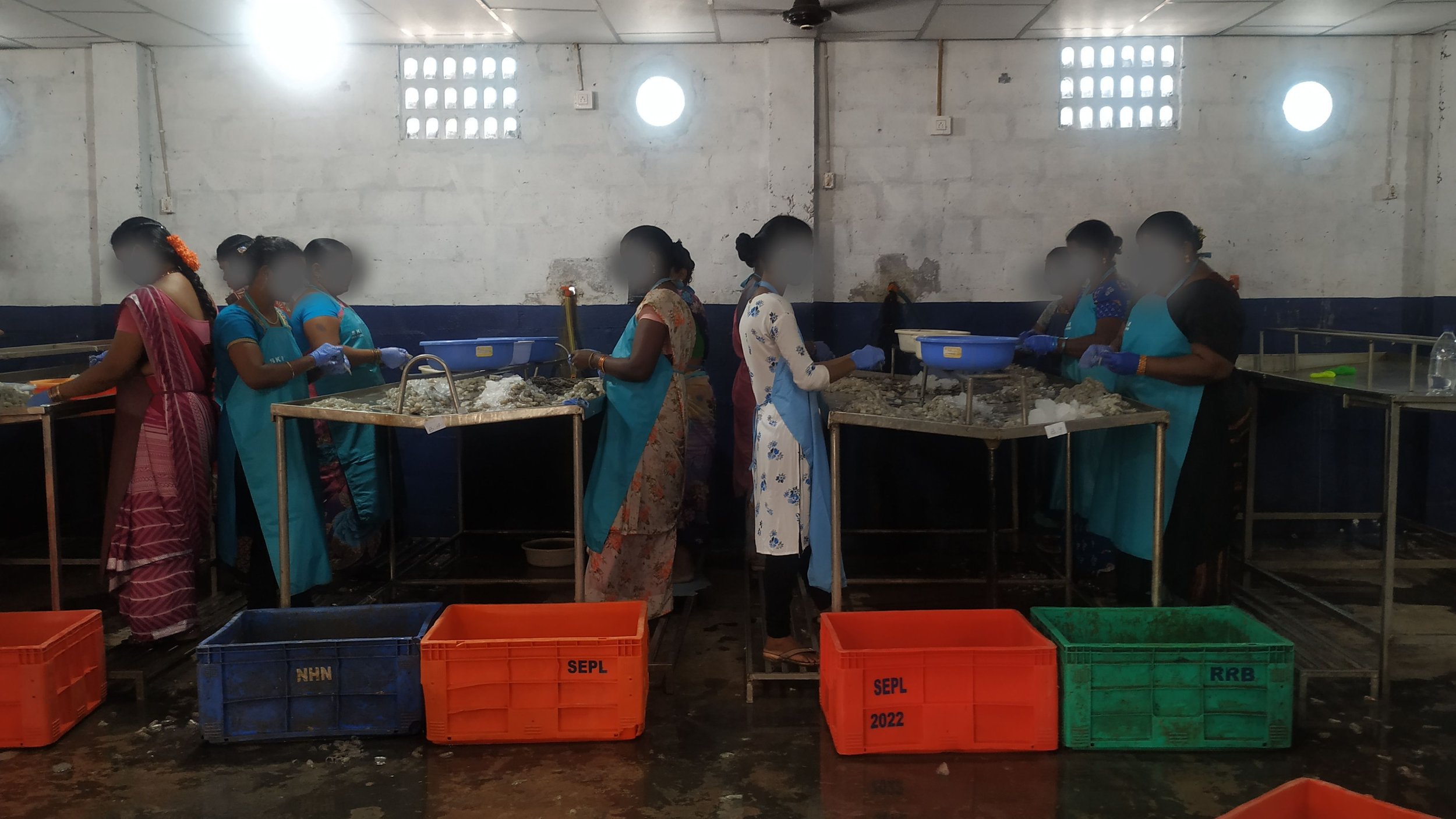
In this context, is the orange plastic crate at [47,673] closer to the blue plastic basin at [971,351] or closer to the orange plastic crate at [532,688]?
the orange plastic crate at [532,688]

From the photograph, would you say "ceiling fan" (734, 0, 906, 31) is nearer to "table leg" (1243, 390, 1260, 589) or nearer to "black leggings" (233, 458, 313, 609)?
"table leg" (1243, 390, 1260, 589)

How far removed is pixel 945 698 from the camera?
9.21 ft

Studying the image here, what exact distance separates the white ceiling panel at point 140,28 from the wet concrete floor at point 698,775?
3446mm

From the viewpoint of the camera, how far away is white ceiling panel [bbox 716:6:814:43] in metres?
4.72

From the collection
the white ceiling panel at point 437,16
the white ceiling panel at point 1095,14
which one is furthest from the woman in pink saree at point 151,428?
the white ceiling panel at point 1095,14

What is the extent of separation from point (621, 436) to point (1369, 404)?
2641 mm

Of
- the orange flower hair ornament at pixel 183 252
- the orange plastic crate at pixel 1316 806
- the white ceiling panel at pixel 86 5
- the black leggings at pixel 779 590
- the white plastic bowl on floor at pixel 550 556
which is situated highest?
the white ceiling panel at pixel 86 5

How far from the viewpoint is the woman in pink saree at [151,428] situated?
11.6 ft

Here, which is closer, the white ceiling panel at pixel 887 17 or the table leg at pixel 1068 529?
the table leg at pixel 1068 529

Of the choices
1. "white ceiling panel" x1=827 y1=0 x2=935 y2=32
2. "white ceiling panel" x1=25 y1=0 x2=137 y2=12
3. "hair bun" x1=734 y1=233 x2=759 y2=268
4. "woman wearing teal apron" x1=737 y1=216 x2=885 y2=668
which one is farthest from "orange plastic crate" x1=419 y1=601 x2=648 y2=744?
"white ceiling panel" x1=25 y1=0 x2=137 y2=12

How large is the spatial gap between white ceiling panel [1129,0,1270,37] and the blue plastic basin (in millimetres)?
2610

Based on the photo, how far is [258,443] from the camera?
3676 millimetres

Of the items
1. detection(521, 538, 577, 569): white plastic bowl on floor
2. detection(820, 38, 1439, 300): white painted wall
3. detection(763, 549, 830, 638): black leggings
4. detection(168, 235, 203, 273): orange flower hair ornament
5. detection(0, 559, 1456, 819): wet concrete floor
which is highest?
detection(820, 38, 1439, 300): white painted wall

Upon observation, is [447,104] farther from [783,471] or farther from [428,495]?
[783,471]
